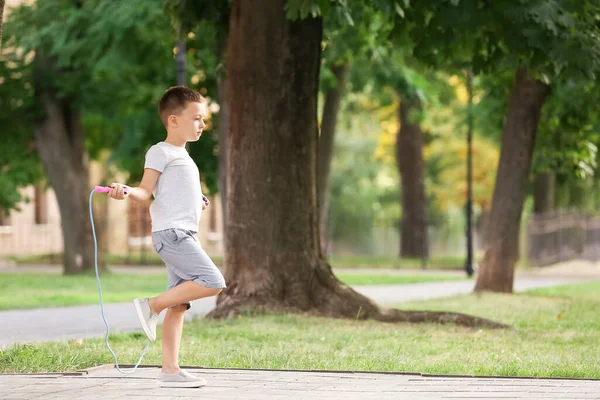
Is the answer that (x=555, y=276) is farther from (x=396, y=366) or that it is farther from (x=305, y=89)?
(x=396, y=366)

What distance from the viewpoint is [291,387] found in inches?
291

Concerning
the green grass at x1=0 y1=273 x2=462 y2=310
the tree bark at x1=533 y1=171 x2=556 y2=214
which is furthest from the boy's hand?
the tree bark at x1=533 y1=171 x2=556 y2=214

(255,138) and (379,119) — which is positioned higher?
(379,119)

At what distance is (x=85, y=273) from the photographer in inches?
1146

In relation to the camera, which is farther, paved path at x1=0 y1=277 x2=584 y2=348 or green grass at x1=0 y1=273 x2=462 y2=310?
green grass at x1=0 y1=273 x2=462 y2=310

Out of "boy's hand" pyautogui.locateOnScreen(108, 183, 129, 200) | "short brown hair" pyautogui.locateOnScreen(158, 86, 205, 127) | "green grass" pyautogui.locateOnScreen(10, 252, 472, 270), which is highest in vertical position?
"short brown hair" pyautogui.locateOnScreen(158, 86, 205, 127)

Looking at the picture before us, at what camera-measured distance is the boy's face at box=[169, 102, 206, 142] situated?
754 centimetres

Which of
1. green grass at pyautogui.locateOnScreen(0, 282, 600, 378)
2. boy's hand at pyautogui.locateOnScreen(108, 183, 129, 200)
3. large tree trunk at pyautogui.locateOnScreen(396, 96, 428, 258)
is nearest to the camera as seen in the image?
boy's hand at pyautogui.locateOnScreen(108, 183, 129, 200)

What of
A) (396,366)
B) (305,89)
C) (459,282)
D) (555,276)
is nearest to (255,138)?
(305,89)

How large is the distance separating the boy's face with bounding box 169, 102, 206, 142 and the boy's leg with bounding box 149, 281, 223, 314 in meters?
0.89

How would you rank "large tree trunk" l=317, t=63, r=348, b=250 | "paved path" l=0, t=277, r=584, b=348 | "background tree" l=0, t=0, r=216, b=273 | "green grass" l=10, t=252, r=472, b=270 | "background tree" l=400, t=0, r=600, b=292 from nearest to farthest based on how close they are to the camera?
"background tree" l=400, t=0, r=600, b=292 < "paved path" l=0, t=277, r=584, b=348 < "background tree" l=0, t=0, r=216, b=273 < "large tree trunk" l=317, t=63, r=348, b=250 < "green grass" l=10, t=252, r=472, b=270

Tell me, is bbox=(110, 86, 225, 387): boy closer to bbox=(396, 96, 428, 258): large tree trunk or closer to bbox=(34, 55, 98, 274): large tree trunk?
bbox=(34, 55, 98, 274): large tree trunk

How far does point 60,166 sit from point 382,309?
16.9m

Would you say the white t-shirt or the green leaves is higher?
the green leaves
